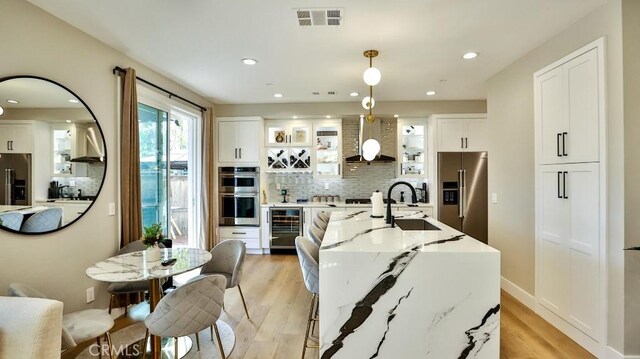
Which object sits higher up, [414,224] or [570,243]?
[414,224]

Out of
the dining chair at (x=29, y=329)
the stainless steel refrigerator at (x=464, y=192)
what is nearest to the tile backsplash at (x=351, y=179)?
the stainless steel refrigerator at (x=464, y=192)

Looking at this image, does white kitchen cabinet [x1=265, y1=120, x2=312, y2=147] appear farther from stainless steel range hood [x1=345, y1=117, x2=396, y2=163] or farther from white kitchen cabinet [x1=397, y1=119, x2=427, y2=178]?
white kitchen cabinet [x1=397, y1=119, x2=427, y2=178]

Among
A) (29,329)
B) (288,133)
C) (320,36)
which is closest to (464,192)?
(288,133)

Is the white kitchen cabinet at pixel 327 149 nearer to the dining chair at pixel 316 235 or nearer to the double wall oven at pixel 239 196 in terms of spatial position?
the double wall oven at pixel 239 196

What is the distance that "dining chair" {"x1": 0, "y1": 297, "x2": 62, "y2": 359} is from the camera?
135cm

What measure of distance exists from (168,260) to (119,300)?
3.92 ft

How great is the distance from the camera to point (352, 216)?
3211mm

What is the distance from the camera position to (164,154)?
416 centimetres

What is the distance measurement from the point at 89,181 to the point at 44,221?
50 centimetres

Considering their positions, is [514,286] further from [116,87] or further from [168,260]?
[116,87]

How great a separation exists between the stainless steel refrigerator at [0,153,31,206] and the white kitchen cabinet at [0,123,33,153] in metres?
0.04

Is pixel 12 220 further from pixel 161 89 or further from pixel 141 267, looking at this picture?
pixel 161 89

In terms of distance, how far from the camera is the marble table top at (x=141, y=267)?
6.67 feet

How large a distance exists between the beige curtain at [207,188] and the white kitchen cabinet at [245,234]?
218 mm
